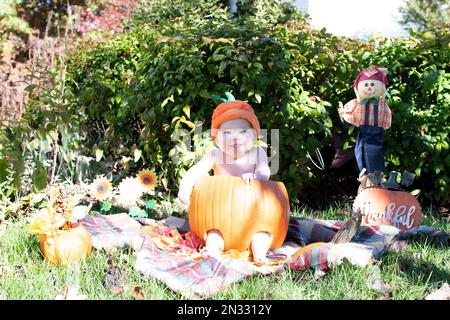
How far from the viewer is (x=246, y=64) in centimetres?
404

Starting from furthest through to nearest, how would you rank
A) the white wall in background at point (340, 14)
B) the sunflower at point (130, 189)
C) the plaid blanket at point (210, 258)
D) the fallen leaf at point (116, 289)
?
the white wall in background at point (340, 14) < the sunflower at point (130, 189) < the plaid blanket at point (210, 258) < the fallen leaf at point (116, 289)

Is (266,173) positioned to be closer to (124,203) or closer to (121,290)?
(121,290)

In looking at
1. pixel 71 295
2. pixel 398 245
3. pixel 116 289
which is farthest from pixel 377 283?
pixel 71 295

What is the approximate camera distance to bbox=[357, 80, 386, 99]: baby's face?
3.66 metres

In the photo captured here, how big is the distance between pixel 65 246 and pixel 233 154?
40.7 inches

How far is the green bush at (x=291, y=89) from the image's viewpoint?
4016 mm

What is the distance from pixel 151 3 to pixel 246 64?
511 cm

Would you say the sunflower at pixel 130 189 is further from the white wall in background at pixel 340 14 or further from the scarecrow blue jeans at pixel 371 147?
the white wall in background at pixel 340 14

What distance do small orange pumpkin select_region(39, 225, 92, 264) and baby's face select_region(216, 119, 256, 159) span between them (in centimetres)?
92

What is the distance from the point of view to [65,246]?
8.75 ft

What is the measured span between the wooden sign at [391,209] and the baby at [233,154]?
0.97m

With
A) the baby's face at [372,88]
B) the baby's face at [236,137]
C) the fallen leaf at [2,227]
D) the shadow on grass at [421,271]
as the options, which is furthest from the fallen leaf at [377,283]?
the fallen leaf at [2,227]

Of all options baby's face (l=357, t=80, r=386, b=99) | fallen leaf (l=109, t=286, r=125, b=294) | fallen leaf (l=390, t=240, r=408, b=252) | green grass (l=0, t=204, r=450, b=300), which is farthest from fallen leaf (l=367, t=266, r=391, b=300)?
baby's face (l=357, t=80, r=386, b=99)

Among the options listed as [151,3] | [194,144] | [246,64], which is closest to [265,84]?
[246,64]
